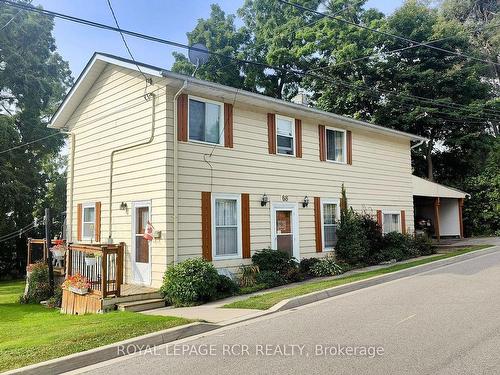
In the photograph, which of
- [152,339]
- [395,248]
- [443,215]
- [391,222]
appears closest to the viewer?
[152,339]

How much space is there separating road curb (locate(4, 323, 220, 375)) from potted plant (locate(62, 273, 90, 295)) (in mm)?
4068

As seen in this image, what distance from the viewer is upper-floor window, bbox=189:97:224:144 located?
11.9m

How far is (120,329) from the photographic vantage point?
699cm

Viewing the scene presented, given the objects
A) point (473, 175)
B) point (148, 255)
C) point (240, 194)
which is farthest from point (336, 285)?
point (473, 175)

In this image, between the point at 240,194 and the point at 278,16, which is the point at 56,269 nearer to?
the point at 240,194

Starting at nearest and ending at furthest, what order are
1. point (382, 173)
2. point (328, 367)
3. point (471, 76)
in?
point (328, 367), point (382, 173), point (471, 76)

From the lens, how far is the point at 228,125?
12.7 meters

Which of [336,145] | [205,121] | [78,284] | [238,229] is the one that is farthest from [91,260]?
[336,145]

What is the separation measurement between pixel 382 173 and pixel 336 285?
8829 mm

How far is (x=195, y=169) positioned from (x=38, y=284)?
241 inches

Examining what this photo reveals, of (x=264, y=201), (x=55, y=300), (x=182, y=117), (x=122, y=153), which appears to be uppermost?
(x=182, y=117)

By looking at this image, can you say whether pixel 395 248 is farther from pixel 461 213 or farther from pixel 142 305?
pixel 461 213

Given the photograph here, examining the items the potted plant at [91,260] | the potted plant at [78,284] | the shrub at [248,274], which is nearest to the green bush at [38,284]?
the potted plant at [78,284]

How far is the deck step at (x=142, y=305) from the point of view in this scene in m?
9.61
